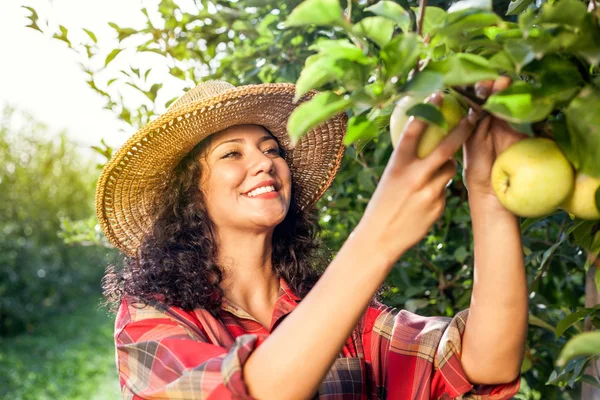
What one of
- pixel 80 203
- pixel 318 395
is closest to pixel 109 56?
pixel 318 395

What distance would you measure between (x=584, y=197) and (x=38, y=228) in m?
9.62

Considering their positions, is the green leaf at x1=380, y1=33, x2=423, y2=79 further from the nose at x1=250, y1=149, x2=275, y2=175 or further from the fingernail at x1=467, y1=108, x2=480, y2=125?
the nose at x1=250, y1=149, x2=275, y2=175

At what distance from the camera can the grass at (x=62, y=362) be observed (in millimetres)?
5879

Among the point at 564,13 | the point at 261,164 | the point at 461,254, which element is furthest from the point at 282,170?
the point at 564,13

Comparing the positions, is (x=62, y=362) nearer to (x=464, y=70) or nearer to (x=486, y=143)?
(x=486, y=143)

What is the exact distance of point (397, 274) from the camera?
2088mm

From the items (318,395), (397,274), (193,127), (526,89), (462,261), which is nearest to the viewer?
(526,89)

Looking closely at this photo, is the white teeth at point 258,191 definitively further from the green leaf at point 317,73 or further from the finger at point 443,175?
the green leaf at point 317,73

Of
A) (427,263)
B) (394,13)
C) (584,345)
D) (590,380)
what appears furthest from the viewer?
(427,263)

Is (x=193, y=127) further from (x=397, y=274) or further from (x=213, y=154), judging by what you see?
(x=397, y=274)

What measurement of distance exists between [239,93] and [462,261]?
78cm

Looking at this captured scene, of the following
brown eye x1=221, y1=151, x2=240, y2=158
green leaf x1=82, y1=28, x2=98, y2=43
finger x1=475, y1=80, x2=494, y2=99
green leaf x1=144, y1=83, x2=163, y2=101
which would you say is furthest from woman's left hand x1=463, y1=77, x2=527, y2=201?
green leaf x1=82, y1=28, x2=98, y2=43

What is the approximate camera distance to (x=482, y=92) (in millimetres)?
828

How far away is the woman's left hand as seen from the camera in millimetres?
827
